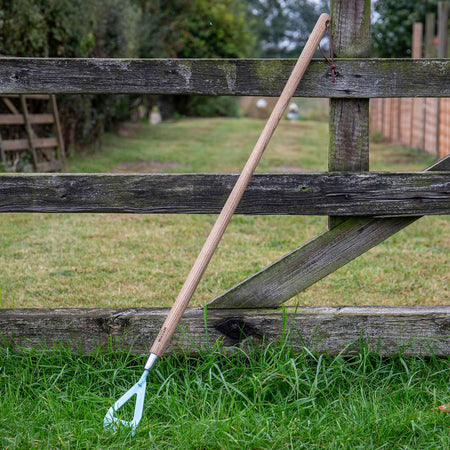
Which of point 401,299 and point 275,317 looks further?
point 401,299

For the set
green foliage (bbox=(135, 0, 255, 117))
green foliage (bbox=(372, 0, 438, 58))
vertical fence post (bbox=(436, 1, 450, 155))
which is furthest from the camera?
green foliage (bbox=(135, 0, 255, 117))

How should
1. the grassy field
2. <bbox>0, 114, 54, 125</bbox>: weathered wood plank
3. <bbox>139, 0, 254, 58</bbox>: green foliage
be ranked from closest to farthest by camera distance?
the grassy field
<bbox>0, 114, 54, 125</bbox>: weathered wood plank
<bbox>139, 0, 254, 58</bbox>: green foliage

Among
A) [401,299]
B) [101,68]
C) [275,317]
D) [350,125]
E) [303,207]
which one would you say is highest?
[101,68]

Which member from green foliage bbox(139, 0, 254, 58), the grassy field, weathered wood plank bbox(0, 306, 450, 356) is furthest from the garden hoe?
green foliage bbox(139, 0, 254, 58)

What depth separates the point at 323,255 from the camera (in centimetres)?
243

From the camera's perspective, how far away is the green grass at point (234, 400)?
1979 mm

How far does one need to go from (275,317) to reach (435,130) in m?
8.53

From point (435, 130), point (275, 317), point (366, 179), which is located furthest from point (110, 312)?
point (435, 130)

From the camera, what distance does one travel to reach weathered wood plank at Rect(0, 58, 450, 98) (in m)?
2.29

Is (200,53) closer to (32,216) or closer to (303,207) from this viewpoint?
(32,216)

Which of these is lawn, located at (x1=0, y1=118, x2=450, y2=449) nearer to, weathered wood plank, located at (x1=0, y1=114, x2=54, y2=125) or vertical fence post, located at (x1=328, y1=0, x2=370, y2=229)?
vertical fence post, located at (x1=328, y1=0, x2=370, y2=229)

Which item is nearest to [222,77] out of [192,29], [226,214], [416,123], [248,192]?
[248,192]

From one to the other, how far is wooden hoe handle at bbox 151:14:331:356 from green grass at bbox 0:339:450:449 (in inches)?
11.0

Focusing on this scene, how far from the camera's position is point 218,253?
4.78 m
